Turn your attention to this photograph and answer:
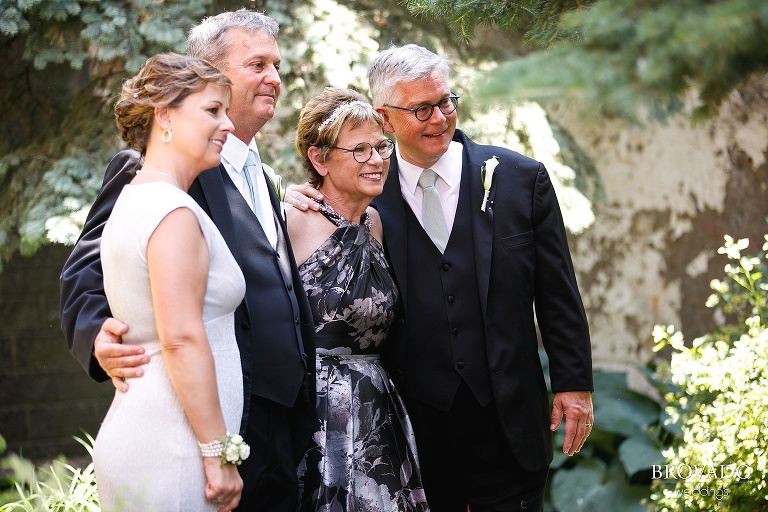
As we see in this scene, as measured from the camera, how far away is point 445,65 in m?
3.02

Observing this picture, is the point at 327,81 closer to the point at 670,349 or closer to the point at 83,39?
the point at 83,39

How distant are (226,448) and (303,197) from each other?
1.06m

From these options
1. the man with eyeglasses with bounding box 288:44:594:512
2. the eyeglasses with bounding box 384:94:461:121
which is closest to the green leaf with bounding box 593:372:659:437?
the man with eyeglasses with bounding box 288:44:594:512

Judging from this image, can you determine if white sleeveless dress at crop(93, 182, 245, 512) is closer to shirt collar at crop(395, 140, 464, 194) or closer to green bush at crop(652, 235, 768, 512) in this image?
shirt collar at crop(395, 140, 464, 194)

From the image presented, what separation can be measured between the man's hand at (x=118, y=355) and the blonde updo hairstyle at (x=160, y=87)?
1.56 ft

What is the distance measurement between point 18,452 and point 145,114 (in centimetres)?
462

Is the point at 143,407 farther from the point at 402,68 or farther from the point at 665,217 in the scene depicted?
the point at 665,217

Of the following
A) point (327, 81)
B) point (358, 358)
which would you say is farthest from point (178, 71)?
point (327, 81)

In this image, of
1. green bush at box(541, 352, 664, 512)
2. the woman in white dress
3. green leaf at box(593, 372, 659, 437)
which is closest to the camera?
the woman in white dress

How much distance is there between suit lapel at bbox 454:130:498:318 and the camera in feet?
9.50

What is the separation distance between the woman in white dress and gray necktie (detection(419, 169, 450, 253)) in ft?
3.25

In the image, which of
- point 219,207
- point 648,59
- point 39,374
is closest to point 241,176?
point 219,207

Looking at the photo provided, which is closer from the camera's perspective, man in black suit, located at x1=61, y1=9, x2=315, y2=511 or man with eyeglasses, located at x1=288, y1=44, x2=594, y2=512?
man in black suit, located at x1=61, y1=9, x2=315, y2=511

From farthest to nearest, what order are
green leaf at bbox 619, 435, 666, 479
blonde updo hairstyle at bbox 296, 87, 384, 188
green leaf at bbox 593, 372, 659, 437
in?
green leaf at bbox 593, 372, 659, 437 → green leaf at bbox 619, 435, 666, 479 → blonde updo hairstyle at bbox 296, 87, 384, 188
